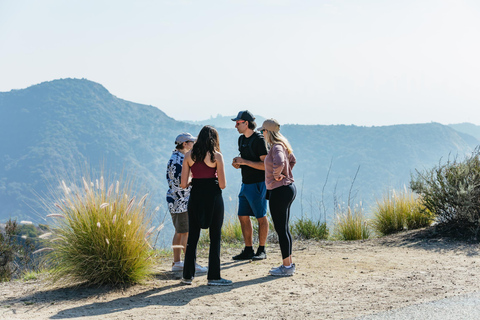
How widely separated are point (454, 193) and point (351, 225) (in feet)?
7.55

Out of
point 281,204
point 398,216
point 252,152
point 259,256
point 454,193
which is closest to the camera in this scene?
point 281,204

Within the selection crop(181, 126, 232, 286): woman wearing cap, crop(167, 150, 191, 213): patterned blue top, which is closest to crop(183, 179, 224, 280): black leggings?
crop(181, 126, 232, 286): woman wearing cap

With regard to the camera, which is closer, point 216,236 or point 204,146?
point 204,146

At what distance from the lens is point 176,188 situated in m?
6.14

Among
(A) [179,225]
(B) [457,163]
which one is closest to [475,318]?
(A) [179,225]

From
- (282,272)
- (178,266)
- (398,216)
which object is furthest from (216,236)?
(398,216)

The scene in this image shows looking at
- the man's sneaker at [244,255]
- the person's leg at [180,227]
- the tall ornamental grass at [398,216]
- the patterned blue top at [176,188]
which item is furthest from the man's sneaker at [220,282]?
the tall ornamental grass at [398,216]

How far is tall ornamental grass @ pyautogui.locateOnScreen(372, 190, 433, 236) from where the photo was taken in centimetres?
1038

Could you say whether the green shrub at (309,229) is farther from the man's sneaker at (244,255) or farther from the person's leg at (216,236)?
the person's leg at (216,236)

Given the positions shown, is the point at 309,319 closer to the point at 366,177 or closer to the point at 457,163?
the point at 457,163

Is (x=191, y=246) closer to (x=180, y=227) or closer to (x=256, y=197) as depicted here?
(x=180, y=227)

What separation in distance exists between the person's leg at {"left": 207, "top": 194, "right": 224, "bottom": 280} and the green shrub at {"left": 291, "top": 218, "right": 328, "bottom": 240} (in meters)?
4.90

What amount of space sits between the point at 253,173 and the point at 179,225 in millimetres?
1288

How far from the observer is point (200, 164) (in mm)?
5414
